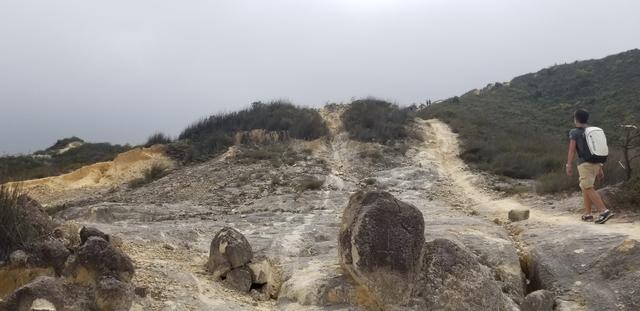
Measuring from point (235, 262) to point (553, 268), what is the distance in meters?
3.90

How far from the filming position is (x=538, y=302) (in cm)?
605

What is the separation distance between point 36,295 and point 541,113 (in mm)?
37157

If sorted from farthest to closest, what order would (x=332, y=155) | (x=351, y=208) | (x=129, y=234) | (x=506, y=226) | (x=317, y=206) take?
1. (x=332, y=155)
2. (x=317, y=206)
3. (x=506, y=226)
4. (x=129, y=234)
5. (x=351, y=208)

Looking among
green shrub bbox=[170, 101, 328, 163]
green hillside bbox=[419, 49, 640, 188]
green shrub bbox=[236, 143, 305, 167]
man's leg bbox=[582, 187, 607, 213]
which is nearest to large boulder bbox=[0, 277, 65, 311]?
man's leg bbox=[582, 187, 607, 213]

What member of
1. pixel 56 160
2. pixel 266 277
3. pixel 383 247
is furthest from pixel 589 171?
pixel 56 160

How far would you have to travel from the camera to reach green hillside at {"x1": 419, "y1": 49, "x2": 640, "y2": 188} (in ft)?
57.7

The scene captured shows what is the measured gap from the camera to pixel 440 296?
609 centimetres

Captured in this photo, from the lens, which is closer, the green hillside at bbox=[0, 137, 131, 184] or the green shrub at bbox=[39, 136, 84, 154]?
the green hillside at bbox=[0, 137, 131, 184]

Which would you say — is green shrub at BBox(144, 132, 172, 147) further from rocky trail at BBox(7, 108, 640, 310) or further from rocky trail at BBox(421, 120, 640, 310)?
rocky trail at BBox(421, 120, 640, 310)

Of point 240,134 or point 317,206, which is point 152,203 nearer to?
point 317,206

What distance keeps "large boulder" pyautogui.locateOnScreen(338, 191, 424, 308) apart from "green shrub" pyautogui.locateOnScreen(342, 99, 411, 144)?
587 inches

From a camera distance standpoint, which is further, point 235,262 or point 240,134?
point 240,134

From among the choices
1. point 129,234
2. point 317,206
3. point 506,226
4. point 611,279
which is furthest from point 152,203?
point 611,279

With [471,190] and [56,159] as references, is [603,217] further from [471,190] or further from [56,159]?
[56,159]
